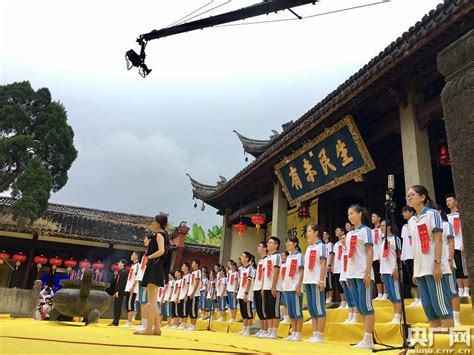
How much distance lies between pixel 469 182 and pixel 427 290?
7.67ft

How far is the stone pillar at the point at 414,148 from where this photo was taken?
714 cm

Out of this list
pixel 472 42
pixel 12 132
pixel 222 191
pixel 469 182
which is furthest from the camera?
pixel 12 132

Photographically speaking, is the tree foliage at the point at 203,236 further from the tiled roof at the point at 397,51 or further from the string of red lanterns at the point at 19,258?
the tiled roof at the point at 397,51

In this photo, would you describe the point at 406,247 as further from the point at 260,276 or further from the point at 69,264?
the point at 69,264

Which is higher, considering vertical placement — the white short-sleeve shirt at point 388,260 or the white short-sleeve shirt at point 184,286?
the white short-sleeve shirt at point 388,260

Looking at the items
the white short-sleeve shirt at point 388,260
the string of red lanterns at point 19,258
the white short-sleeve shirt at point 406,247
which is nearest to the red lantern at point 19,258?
the string of red lanterns at point 19,258

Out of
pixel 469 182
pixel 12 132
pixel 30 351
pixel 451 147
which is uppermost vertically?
pixel 12 132

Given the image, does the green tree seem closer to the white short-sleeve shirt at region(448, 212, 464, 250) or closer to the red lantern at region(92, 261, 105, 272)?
the red lantern at region(92, 261, 105, 272)

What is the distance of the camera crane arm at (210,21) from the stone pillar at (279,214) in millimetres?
5221

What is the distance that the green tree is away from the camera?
17406mm

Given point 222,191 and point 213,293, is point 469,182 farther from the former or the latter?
point 222,191

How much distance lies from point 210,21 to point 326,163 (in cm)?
444

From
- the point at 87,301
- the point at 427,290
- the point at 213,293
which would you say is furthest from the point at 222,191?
the point at 427,290

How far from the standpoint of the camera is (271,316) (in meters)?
7.00
